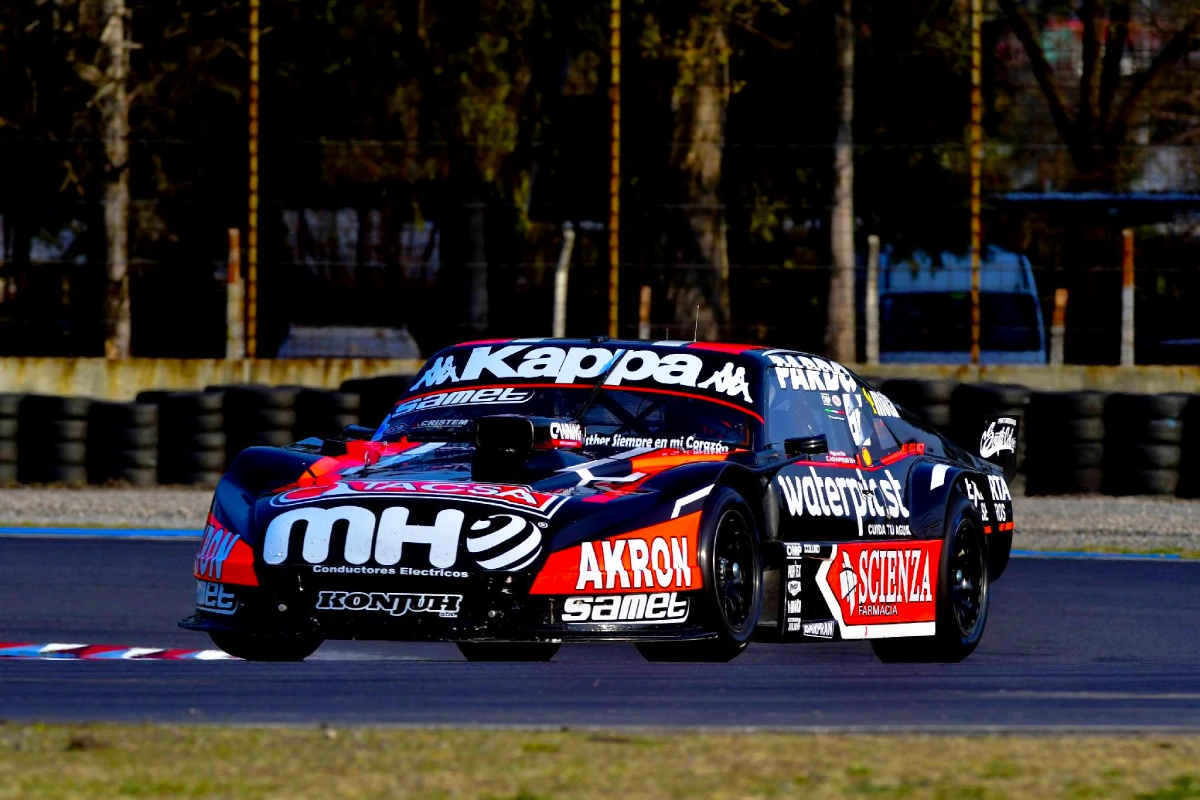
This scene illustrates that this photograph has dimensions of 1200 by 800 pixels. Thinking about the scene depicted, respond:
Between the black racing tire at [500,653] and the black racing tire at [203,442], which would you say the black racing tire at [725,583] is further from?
the black racing tire at [203,442]

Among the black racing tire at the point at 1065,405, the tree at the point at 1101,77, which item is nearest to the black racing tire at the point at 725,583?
the black racing tire at the point at 1065,405

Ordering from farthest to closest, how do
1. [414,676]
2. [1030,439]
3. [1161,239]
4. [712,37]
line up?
[712,37] → [1161,239] → [1030,439] → [414,676]

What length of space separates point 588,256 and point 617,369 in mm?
9793

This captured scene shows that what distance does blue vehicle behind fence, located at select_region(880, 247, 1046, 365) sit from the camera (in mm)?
17609

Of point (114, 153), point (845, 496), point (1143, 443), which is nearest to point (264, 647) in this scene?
point (845, 496)

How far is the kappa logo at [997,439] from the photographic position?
9.09 meters

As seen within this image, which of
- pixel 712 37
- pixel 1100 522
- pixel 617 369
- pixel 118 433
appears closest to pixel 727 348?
pixel 617 369

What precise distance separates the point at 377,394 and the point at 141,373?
3511mm

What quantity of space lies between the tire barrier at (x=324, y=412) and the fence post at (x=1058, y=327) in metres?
5.81

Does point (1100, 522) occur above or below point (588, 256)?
below

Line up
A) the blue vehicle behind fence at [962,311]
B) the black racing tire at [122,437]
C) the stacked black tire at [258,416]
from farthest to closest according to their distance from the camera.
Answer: the blue vehicle behind fence at [962,311]
the black racing tire at [122,437]
the stacked black tire at [258,416]

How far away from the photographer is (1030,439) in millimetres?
15273

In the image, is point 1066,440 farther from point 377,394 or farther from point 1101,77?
point 1101,77

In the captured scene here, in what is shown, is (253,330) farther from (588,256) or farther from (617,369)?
(617,369)
